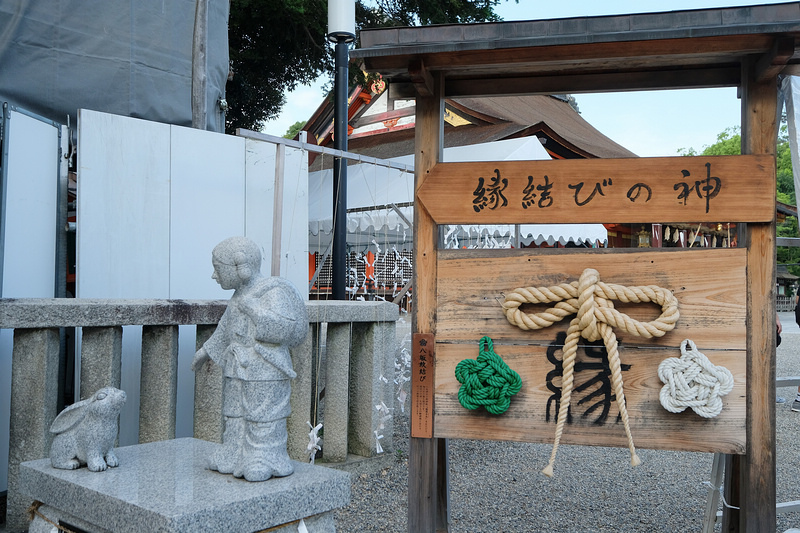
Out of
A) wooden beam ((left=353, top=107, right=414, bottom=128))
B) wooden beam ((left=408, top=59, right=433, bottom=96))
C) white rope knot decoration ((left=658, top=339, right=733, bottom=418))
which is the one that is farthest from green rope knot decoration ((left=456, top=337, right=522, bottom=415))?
wooden beam ((left=353, top=107, right=414, bottom=128))

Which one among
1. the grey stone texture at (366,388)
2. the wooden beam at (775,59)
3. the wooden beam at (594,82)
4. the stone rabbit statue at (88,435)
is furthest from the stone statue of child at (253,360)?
the grey stone texture at (366,388)

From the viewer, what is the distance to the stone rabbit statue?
2.54 metres

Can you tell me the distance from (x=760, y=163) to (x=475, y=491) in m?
2.94

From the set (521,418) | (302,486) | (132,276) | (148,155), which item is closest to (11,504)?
(132,276)

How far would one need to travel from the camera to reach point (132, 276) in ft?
13.6

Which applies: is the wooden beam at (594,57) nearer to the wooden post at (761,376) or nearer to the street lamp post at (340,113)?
the wooden post at (761,376)

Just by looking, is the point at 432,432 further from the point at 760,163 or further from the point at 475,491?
the point at 475,491

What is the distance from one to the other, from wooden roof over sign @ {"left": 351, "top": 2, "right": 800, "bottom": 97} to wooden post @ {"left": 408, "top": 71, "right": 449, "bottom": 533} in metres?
0.13

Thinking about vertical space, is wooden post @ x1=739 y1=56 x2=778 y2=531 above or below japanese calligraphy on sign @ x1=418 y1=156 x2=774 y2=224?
below

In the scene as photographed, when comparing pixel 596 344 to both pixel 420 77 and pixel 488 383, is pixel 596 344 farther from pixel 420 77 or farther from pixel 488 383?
pixel 420 77

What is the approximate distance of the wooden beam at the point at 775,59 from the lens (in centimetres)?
233

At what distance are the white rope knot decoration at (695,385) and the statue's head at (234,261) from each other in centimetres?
165

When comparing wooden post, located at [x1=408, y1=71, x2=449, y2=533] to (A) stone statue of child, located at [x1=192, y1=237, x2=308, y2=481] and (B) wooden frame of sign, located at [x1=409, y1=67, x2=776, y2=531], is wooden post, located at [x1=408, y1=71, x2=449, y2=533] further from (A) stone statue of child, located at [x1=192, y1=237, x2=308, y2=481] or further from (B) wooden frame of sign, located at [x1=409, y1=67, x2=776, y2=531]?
(A) stone statue of child, located at [x1=192, y1=237, x2=308, y2=481]

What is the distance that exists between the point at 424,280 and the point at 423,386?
0.44 metres
